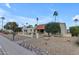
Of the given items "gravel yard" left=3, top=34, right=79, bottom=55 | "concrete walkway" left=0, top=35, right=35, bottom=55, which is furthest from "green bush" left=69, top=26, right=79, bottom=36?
"concrete walkway" left=0, top=35, right=35, bottom=55

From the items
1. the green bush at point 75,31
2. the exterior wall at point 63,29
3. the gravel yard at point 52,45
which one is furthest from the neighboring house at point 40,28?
the green bush at point 75,31

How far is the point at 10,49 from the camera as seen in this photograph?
4559 mm

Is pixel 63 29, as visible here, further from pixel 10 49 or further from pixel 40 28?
pixel 10 49

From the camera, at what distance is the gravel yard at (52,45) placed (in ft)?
14.9

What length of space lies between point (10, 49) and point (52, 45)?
444 millimetres

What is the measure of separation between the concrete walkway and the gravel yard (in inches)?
2.0

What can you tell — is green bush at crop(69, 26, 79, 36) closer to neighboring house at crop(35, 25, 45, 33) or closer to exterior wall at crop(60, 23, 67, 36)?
exterior wall at crop(60, 23, 67, 36)

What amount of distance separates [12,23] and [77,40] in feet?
2.31

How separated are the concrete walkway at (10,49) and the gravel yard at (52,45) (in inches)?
2.0

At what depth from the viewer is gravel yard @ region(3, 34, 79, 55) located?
4527 millimetres

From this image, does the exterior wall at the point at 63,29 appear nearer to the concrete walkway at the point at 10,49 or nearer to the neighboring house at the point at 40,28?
the neighboring house at the point at 40,28

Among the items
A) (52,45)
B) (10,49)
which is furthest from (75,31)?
(10,49)
